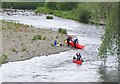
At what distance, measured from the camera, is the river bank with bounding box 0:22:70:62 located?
3185 cm

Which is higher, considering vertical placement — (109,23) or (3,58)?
(109,23)

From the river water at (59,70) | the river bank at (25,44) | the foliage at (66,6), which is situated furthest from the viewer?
the foliage at (66,6)

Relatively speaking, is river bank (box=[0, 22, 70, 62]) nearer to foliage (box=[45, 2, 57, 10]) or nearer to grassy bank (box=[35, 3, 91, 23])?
grassy bank (box=[35, 3, 91, 23])

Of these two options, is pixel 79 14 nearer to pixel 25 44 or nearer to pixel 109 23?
pixel 25 44

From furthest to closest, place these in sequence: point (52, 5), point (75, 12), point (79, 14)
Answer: point (52, 5) → point (75, 12) → point (79, 14)

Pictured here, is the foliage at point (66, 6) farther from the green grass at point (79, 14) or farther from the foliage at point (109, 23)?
the foliage at point (109, 23)

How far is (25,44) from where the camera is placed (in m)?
36.0

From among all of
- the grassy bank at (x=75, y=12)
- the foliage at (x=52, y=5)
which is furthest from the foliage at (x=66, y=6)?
the foliage at (x=52, y=5)

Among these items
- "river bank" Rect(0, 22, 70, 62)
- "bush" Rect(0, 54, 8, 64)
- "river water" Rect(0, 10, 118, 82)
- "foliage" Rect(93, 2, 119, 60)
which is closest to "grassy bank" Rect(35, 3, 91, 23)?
"river bank" Rect(0, 22, 70, 62)

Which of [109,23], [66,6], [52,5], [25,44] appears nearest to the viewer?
[109,23]

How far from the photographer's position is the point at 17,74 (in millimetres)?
25219

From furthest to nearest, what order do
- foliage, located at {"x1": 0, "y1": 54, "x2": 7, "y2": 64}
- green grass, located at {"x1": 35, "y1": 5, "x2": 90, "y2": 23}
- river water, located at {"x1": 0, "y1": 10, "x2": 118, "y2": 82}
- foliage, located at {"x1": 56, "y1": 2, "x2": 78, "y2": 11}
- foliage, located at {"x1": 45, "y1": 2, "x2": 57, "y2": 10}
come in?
1. foliage, located at {"x1": 45, "y1": 2, "x2": 57, "y2": 10}
2. foliage, located at {"x1": 56, "y1": 2, "x2": 78, "y2": 11}
3. green grass, located at {"x1": 35, "y1": 5, "x2": 90, "y2": 23}
4. foliage, located at {"x1": 0, "y1": 54, "x2": 7, "y2": 64}
5. river water, located at {"x1": 0, "y1": 10, "x2": 118, "y2": 82}

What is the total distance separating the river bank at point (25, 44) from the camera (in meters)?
31.8

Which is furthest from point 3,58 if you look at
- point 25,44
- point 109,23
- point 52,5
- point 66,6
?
point 52,5
